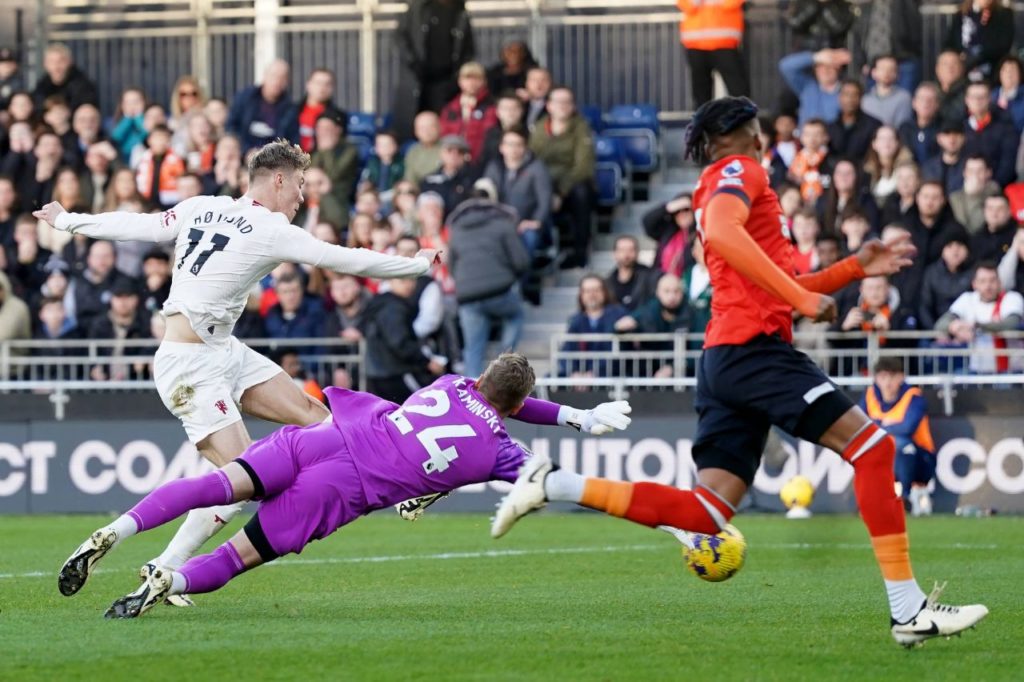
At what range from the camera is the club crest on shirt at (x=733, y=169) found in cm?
835

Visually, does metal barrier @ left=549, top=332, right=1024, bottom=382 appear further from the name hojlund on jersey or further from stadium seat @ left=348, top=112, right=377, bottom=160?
the name hojlund on jersey

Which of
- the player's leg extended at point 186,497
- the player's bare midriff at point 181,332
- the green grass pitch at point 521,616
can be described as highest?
the player's bare midriff at point 181,332

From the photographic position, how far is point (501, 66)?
920 inches

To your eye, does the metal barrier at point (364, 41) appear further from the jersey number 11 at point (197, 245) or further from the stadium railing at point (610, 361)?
the jersey number 11 at point (197, 245)

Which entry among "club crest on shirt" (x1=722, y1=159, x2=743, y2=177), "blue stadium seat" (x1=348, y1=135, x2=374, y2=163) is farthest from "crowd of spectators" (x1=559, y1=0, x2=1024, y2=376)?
"club crest on shirt" (x1=722, y1=159, x2=743, y2=177)

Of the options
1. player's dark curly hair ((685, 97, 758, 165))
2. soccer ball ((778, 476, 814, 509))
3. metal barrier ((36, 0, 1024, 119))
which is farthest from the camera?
metal barrier ((36, 0, 1024, 119))

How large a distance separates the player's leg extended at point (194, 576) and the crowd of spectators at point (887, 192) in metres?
9.58

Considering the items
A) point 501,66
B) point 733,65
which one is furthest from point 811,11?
point 501,66

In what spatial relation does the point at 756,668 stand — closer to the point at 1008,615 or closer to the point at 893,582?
the point at 893,582

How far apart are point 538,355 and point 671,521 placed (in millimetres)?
13068

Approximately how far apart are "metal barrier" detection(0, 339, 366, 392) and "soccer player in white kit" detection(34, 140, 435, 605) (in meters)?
9.18

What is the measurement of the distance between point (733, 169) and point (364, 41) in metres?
18.5

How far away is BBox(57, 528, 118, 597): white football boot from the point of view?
8.81 m

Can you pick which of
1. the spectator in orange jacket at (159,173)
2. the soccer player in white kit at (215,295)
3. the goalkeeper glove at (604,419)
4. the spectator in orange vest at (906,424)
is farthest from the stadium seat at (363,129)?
the goalkeeper glove at (604,419)
